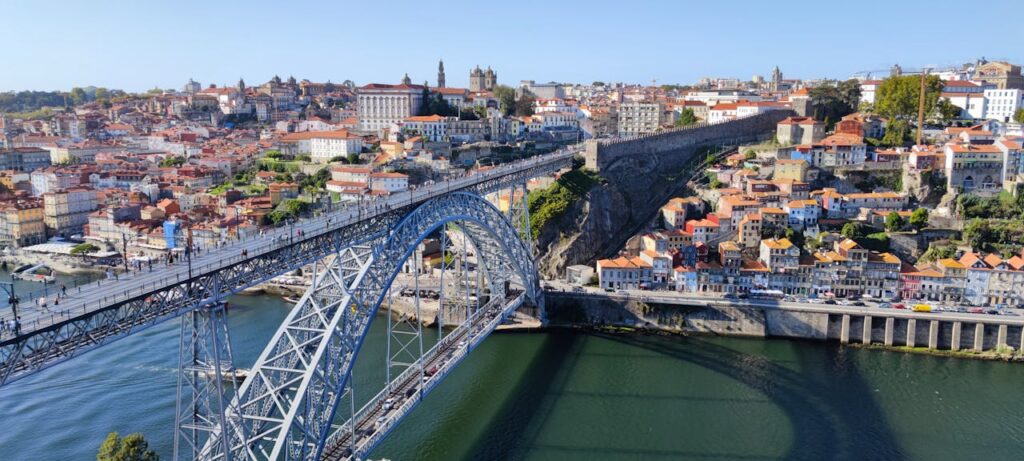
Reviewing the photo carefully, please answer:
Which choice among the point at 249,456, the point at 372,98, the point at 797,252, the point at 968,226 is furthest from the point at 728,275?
the point at 372,98

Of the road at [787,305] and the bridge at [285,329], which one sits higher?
the bridge at [285,329]

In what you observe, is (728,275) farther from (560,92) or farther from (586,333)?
(560,92)

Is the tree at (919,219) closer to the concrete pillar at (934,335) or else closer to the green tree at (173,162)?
the concrete pillar at (934,335)

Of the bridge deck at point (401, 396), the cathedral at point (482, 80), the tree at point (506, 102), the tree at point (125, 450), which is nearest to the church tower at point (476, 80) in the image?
the cathedral at point (482, 80)

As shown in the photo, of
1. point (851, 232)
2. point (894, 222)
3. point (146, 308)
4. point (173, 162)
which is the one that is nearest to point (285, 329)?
point (146, 308)

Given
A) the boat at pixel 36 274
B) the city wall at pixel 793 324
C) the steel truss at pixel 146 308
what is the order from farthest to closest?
the boat at pixel 36 274 → the city wall at pixel 793 324 → the steel truss at pixel 146 308

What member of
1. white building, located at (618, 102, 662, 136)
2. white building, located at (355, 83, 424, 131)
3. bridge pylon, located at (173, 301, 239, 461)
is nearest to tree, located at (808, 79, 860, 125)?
white building, located at (618, 102, 662, 136)
